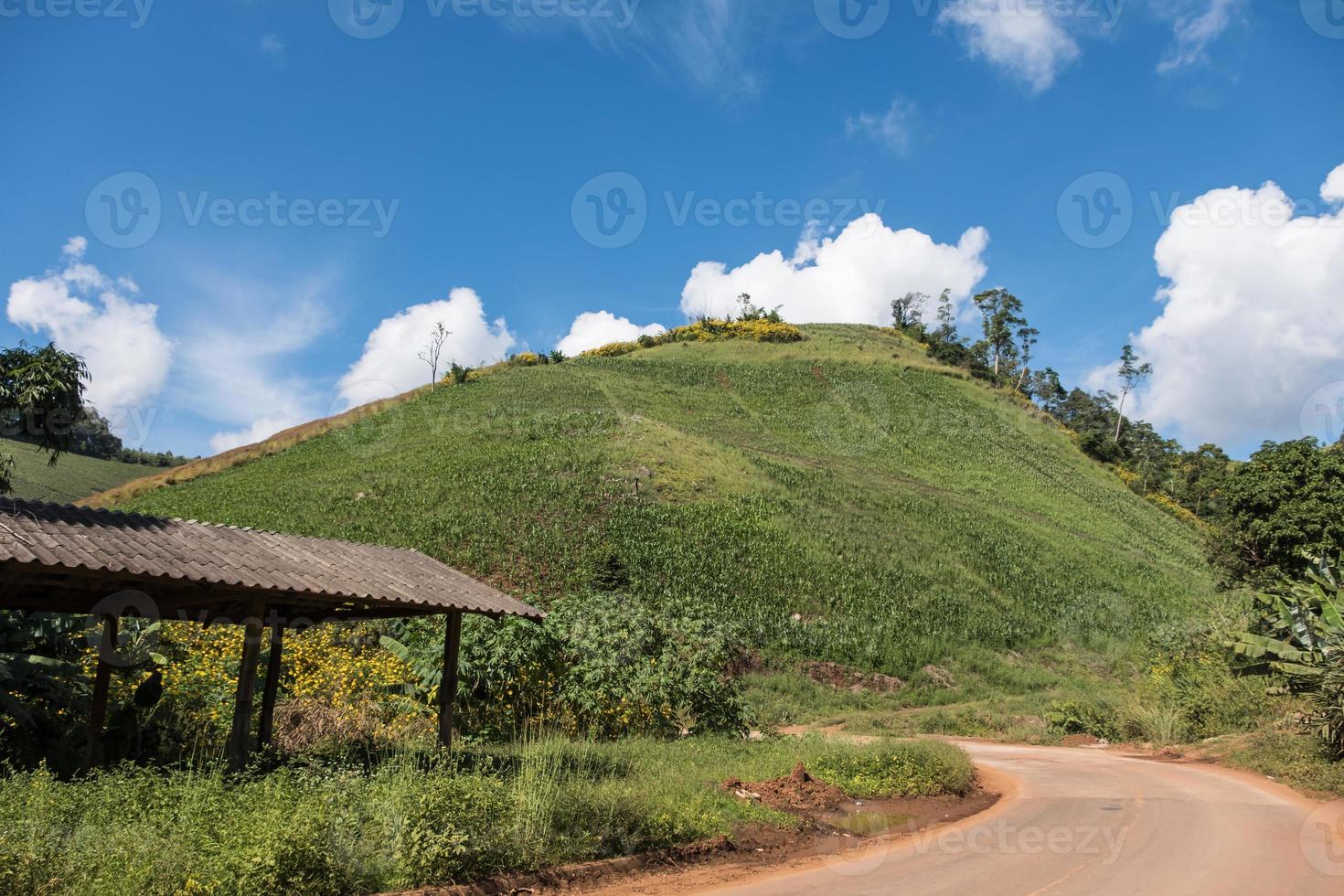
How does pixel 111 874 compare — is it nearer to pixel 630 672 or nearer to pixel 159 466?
pixel 630 672

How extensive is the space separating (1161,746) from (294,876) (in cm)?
1815

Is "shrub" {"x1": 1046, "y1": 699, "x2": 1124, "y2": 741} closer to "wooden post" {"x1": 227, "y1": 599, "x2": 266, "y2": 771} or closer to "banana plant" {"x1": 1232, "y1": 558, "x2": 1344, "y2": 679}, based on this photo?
"banana plant" {"x1": 1232, "y1": 558, "x2": 1344, "y2": 679}

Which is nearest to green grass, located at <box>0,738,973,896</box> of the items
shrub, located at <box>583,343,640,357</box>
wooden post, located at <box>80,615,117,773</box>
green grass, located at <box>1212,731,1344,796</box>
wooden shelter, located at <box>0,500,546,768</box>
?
wooden post, located at <box>80,615,117,773</box>

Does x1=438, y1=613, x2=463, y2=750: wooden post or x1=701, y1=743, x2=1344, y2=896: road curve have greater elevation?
x1=438, y1=613, x2=463, y2=750: wooden post

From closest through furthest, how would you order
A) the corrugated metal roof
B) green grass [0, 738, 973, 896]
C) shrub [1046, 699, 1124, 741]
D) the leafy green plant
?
green grass [0, 738, 973, 896], the corrugated metal roof, the leafy green plant, shrub [1046, 699, 1124, 741]

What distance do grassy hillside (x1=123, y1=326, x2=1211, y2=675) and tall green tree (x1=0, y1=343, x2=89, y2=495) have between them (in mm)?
11111

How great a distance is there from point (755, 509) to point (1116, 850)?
3081 centimetres

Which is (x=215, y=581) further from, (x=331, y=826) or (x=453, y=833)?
(x=453, y=833)

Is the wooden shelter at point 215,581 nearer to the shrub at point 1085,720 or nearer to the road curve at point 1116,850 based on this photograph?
the road curve at point 1116,850

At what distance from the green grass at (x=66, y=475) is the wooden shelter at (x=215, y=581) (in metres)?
58.0

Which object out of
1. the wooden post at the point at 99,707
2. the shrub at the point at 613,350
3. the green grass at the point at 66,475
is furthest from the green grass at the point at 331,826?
A: the shrub at the point at 613,350

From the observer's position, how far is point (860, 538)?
130 ft

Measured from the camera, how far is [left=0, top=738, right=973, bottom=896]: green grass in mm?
5086

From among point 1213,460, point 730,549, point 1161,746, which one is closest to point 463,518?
point 730,549
